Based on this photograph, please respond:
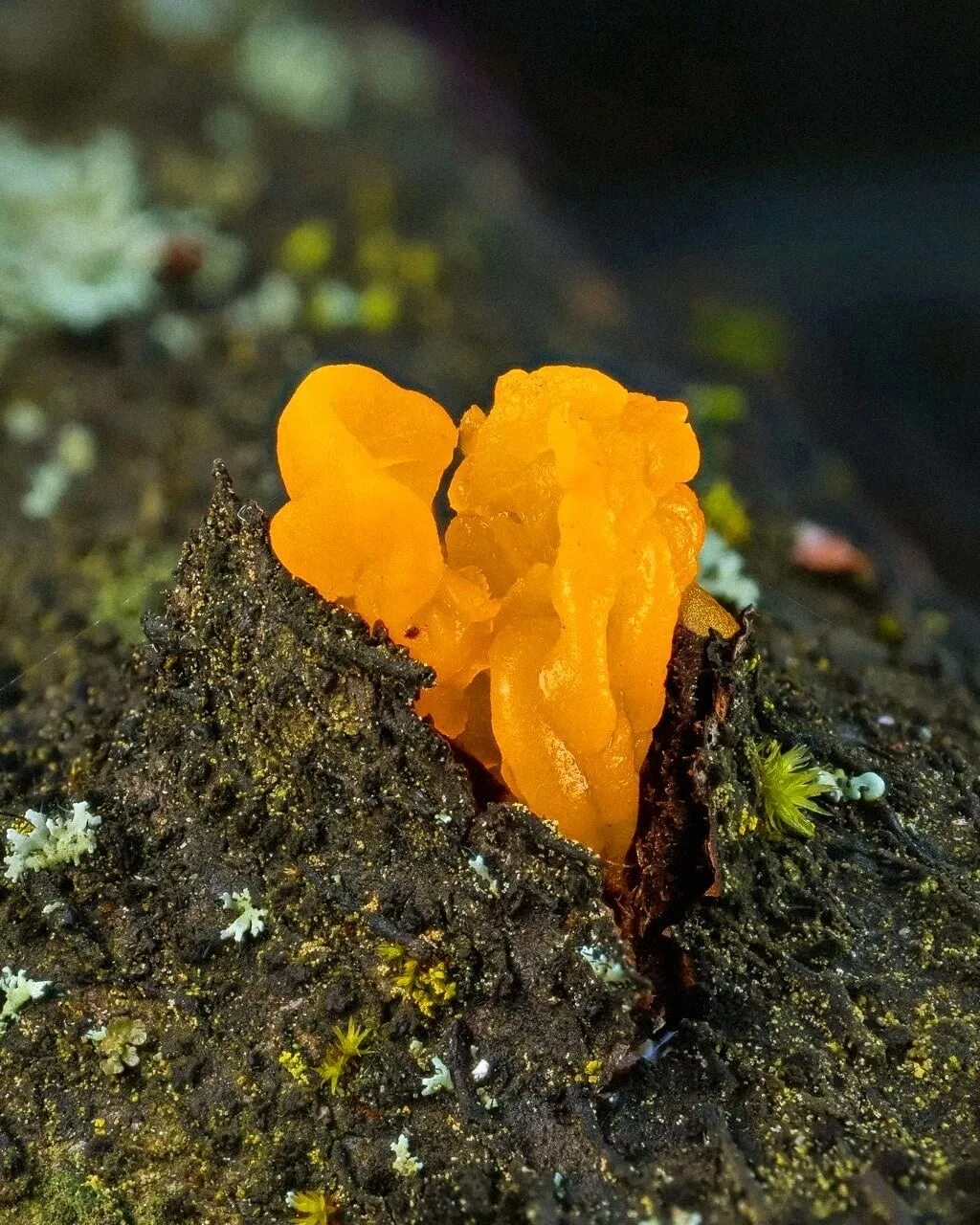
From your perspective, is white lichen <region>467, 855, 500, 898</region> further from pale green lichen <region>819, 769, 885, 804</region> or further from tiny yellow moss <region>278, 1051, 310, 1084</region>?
pale green lichen <region>819, 769, 885, 804</region>

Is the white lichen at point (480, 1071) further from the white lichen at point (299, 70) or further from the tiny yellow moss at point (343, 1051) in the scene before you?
the white lichen at point (299, 70)

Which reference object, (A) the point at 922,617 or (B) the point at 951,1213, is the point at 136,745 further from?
(A) the point at 922,617

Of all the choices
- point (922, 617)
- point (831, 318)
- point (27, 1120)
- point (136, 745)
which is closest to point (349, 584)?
point (136, 745)

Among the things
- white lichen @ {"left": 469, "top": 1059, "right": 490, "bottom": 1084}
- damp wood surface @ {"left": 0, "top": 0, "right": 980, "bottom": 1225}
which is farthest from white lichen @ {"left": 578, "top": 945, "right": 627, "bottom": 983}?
white lichen @ {"left": 469, "top": 1059, "right": 490, "bottom": 1084}

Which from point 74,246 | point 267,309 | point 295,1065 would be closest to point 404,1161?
point 295,1065

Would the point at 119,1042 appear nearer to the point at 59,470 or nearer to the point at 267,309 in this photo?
the point at 59,470
